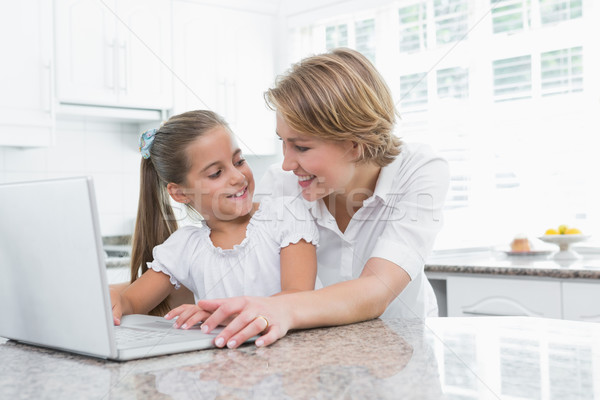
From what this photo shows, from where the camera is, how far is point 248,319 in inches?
34.9

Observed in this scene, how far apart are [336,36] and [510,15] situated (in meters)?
1.04

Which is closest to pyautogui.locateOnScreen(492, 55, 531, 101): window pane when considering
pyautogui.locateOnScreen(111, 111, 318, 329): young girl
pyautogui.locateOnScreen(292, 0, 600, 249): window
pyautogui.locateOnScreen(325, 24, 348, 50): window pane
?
pyautogui.locateOnScreen(292, 0, 600, 249): window

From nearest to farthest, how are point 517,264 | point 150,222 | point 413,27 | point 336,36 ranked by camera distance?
point 150,222 → point 517,264 → point 413,27 → point 336,36

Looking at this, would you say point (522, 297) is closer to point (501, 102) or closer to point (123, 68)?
point (501, 102)

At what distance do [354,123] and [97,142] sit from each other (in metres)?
2.29

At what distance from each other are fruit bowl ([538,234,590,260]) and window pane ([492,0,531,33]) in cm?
104

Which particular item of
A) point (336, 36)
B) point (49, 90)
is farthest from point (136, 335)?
point (336, 36)

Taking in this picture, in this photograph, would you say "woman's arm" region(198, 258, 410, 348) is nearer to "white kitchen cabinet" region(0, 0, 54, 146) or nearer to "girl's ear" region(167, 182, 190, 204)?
"girl's ear" region(167, 182, 190, 204)

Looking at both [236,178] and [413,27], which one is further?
[413,27]

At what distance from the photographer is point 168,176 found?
156 centimetres

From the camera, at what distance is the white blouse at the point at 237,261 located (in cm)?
144

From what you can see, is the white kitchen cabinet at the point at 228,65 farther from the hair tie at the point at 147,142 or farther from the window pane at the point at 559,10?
the hair tie at the point at 147,142

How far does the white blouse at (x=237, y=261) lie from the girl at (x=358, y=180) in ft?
0.33

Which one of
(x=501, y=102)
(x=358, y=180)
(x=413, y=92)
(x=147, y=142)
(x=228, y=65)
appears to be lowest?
(x=358, y=180)
